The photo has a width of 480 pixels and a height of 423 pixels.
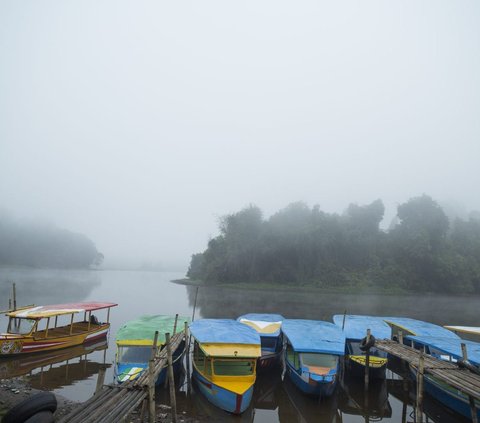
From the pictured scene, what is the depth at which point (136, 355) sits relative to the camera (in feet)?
48.0

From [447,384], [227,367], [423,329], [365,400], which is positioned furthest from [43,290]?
[447,384]

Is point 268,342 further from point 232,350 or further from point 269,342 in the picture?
point 232,350

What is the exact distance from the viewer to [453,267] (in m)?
64.4

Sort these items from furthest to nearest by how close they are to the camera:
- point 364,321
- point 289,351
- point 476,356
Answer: point 364,321 → point 289,351 → point 476,356

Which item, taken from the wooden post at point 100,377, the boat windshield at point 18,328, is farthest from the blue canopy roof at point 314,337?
the boat windshield at point 18,328

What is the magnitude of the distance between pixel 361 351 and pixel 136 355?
38.2 ft

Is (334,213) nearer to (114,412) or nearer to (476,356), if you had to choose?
(476,356)

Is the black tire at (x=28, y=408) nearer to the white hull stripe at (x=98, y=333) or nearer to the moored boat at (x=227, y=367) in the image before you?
the moored boat at (x=227, y=367)

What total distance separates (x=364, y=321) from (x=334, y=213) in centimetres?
5465

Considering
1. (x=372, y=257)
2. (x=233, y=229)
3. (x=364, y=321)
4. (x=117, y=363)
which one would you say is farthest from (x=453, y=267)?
(x=117, y=363)

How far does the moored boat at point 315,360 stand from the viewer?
42.3ft

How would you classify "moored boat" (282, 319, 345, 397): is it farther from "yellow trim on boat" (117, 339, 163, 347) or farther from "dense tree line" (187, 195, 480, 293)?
"dense tree line" (187, 195, 480, 293)

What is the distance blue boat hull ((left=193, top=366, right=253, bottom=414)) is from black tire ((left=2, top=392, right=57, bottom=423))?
6.83 m

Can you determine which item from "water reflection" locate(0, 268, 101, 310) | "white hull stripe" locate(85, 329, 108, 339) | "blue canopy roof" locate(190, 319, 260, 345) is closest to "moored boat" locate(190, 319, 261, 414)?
"blue canopy roof" locate(190, 319, 260, 345)
